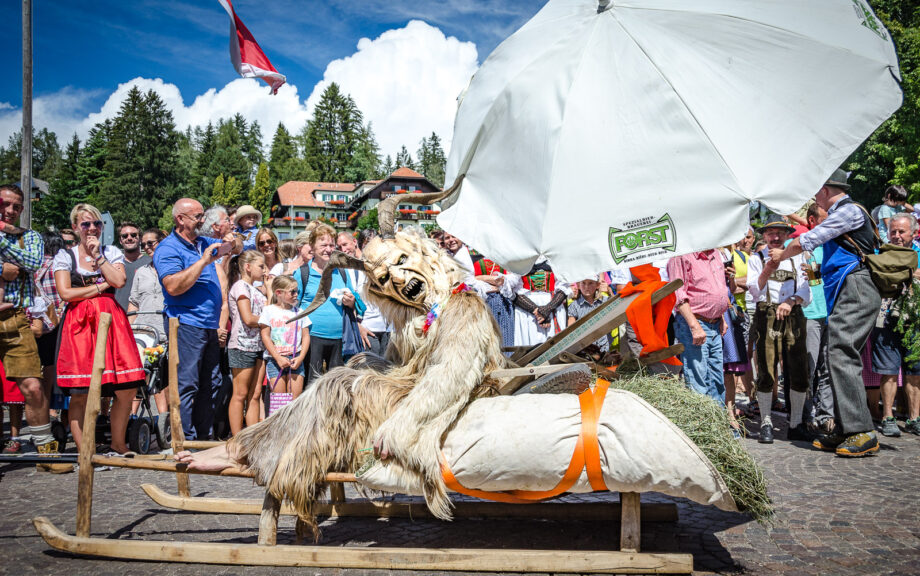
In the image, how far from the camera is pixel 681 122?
11.2 ft

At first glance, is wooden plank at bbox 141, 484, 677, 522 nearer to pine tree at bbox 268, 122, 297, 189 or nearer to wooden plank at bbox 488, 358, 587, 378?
wooden plank at bbox 488, 358, 587, 378

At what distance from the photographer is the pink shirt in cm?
607

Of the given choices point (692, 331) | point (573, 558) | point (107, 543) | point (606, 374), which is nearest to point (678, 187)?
point (606, 374)

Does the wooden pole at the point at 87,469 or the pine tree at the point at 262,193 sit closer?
the wooden pole at the point at 87,469

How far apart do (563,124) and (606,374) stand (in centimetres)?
173

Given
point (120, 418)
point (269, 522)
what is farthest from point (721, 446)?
point (120, 418)

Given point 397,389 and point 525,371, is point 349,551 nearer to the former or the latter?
point 397,389

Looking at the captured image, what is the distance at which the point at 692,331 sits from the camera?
579 centimetres

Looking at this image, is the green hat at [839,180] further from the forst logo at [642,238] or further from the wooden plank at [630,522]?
the wooden plank at [630,522]

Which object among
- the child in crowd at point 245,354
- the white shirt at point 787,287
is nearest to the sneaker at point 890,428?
the white shirt at point 787,287

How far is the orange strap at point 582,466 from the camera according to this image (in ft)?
10.2

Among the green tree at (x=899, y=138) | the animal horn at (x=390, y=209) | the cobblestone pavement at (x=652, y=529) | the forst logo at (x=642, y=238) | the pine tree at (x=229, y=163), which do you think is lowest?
the cobblestone pavement at (x=652, y=529)

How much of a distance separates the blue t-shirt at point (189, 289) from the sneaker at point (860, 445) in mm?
6096

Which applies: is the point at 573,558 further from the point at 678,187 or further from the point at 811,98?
the point at 811,98
